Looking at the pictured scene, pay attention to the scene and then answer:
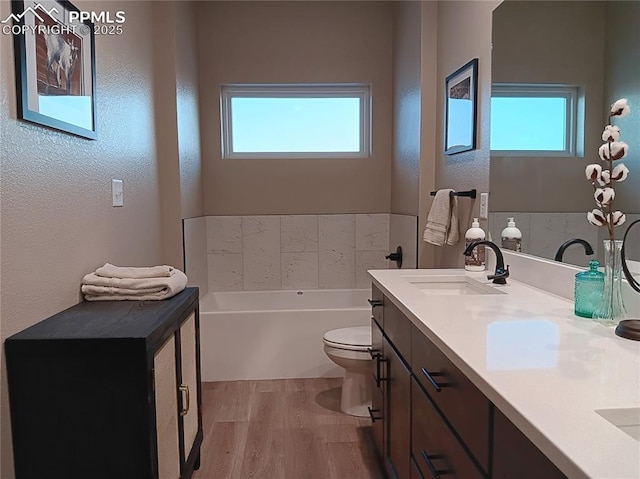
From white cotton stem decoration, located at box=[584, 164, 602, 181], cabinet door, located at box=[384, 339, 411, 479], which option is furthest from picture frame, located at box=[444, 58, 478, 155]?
cabinet door, located at box=[384, 339, 411, 479]

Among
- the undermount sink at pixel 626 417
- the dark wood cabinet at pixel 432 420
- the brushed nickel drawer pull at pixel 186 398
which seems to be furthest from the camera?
the brushed nickel drawer pull at pixel 186 398

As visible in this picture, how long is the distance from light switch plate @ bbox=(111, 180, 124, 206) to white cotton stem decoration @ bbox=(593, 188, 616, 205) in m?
1.86

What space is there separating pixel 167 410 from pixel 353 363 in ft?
4.06

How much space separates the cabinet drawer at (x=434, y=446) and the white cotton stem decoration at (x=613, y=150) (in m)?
0.87

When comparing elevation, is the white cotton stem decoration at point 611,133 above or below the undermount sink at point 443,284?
above

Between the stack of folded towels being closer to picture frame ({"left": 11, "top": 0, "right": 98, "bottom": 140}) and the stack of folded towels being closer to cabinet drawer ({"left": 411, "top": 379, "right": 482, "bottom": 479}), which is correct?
picture frame ({"left": 11, "top": 0, "right": 98, "bottom": 140})

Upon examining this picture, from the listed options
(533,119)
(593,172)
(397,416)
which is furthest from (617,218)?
(397,416)

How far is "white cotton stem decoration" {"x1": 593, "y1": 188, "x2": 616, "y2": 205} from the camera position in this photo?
1.39m

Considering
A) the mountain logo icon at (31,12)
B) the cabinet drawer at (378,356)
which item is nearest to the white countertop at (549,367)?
the cabinet drawer at (378,356)

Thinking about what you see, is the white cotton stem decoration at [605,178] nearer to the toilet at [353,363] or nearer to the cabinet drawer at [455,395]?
the cabinet drawer at [455,395]

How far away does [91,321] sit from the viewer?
1.52 m

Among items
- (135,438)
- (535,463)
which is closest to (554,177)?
(535,463)

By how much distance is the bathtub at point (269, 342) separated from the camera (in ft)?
10.9

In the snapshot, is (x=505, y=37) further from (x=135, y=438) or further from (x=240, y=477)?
(x=240, y=477)
